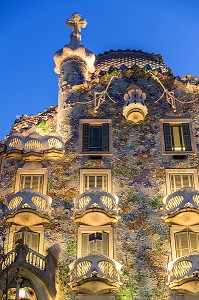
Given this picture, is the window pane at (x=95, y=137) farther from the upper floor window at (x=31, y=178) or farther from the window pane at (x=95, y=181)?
the upper floor window at (x=31, y=178)

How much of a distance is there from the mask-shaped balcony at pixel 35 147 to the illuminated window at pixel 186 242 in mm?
6800

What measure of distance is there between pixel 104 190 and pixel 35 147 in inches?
161

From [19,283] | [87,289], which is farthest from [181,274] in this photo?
[19,283]

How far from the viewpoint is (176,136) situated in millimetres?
30062

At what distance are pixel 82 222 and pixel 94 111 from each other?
22.5 ft

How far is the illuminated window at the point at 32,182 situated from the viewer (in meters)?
28.0

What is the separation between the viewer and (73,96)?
32.1 m

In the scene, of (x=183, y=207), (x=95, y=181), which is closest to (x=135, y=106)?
(x=95, y=181)

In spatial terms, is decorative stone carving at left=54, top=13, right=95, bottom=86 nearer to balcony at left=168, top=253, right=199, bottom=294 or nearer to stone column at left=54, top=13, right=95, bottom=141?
stone column at left=54, top=13, right=95, bottom=141

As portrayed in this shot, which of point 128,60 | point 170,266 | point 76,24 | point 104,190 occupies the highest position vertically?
point 76,24

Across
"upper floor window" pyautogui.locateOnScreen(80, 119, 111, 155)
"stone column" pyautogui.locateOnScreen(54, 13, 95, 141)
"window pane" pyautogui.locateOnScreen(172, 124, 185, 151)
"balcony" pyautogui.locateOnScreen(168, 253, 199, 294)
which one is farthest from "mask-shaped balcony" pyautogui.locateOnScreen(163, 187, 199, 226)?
"stone column" pyautogui.locateOnScreen(54, 13, 95, 141)

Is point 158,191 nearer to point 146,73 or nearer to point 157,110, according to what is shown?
point 157,110

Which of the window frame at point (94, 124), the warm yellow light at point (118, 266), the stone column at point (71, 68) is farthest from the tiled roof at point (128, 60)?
the warm yellow light at point (118, 266)

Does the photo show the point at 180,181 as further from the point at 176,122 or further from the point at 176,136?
the point at 176,122
